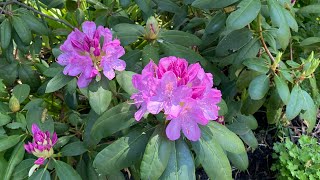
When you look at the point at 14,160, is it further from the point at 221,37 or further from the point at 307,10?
the point at 307,10

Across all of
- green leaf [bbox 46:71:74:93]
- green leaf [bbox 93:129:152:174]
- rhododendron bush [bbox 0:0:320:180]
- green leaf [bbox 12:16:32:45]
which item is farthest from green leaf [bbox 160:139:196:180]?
green leaf [bbox 12:16:32:45]

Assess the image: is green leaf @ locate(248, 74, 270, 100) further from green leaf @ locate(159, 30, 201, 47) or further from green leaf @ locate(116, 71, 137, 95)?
green leaf @ locate(116, 71, 137, 95)

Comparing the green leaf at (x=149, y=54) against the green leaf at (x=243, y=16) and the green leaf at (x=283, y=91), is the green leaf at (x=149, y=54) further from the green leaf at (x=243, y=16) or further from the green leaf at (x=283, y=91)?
the green leaf at (x=283, y=91)

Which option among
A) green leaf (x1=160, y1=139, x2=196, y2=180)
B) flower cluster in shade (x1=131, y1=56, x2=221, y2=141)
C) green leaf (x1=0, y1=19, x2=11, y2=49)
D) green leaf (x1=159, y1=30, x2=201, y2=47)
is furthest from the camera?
green leaf (x1=0, y1=19, x2=11, y2=49)

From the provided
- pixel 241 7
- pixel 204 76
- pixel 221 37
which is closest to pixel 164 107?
pixel 204 76

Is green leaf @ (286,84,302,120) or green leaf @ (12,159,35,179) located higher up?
green leaf @ (286,84,302,120)

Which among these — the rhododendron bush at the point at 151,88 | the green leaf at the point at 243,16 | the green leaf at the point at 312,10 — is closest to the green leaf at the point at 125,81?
the rhododendron bush at the point at 151,88

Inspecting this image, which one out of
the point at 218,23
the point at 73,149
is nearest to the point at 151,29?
the point at 218,23
